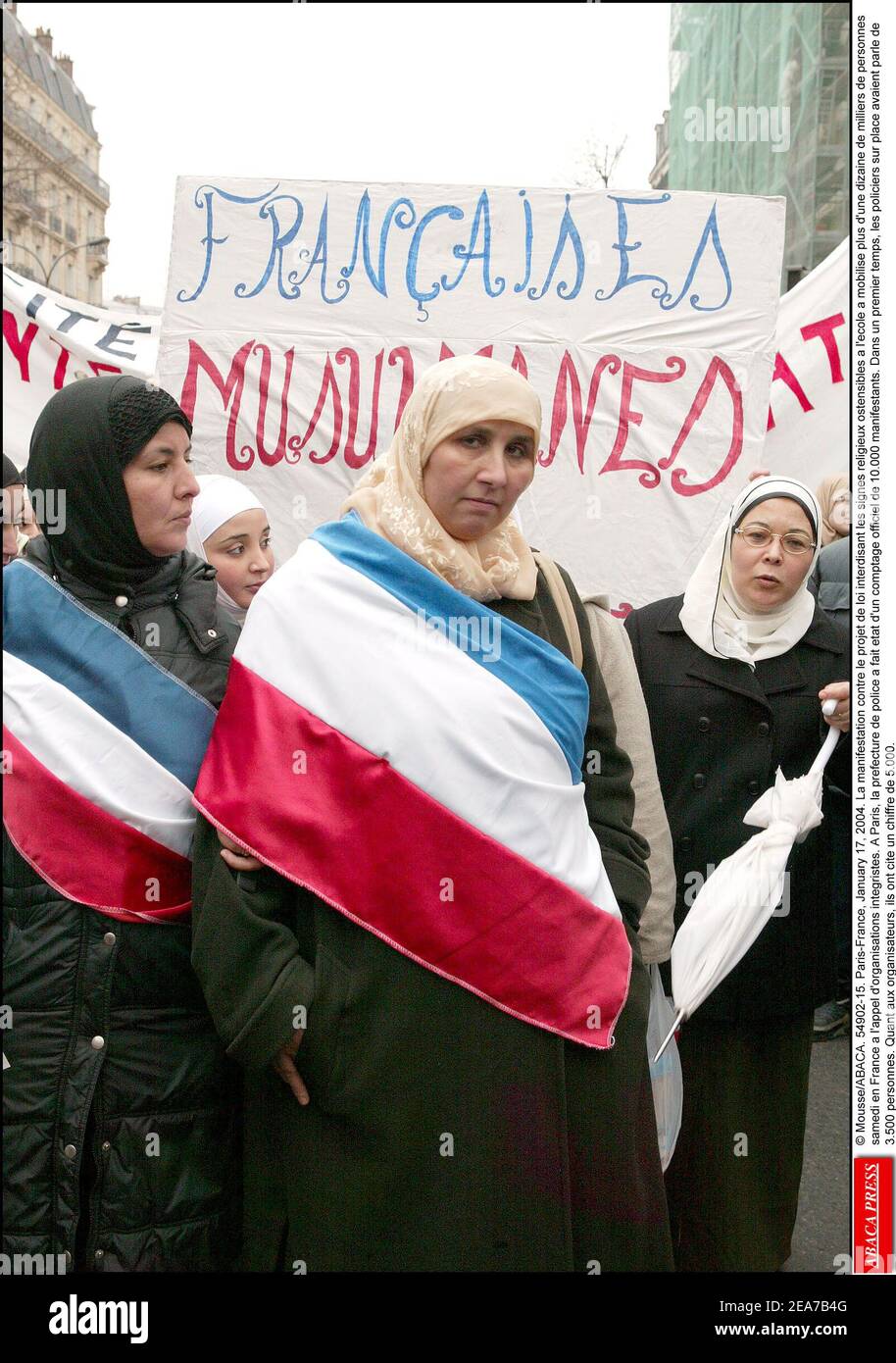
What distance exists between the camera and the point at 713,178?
42.9ft

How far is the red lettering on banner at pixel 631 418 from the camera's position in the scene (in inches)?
145

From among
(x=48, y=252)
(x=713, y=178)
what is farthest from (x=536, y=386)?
(x=48, y=252)

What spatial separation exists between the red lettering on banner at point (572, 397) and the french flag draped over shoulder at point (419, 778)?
1.85 meters

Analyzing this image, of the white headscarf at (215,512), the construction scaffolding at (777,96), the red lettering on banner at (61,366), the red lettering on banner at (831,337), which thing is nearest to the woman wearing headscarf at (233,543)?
the white headscarf at (215,512)

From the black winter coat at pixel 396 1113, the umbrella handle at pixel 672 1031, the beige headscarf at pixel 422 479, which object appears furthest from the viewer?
the umbrella handle at pixel 672 1031

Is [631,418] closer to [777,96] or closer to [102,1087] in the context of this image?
[102,1087]

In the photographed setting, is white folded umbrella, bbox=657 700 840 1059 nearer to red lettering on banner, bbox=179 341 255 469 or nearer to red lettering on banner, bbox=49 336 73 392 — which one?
red lettering on banner, bbox=179 341 255 469

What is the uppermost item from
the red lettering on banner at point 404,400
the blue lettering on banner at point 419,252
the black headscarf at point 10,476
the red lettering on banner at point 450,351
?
the blue lettering on banner at point 419,252

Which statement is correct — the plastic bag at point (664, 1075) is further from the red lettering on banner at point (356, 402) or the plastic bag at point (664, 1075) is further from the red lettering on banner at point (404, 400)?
the red lettering on banner at point (356, 402)

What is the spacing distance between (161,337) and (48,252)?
54.2ft

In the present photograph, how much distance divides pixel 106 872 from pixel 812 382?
3178 millimetres

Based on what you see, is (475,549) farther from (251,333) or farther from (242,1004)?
(251,333)

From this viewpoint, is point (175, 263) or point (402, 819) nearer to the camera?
point (402, 819)

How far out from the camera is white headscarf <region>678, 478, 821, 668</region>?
2656 mm
